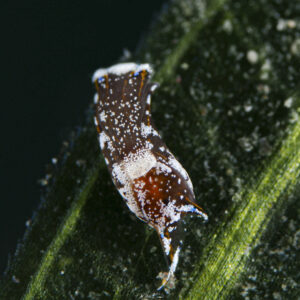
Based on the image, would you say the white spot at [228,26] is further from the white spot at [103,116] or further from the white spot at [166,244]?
the white spot at [166,244]

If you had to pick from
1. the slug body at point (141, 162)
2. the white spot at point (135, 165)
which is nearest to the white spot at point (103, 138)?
the slug body at point (141, 162)

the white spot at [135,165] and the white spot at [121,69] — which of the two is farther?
the white spot at [121,69]

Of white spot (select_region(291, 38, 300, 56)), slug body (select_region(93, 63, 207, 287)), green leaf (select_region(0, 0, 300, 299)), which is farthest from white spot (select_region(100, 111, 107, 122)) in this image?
white spot (select_region(291, 38, 300, 56))

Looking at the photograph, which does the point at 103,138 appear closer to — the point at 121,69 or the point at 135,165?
the point at 135,165

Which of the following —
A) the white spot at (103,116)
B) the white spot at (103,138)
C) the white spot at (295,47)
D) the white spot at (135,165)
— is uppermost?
the white spot at (103,116)

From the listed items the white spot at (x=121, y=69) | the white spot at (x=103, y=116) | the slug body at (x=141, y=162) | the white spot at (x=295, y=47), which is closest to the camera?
the slug body at (x=141, y=162)

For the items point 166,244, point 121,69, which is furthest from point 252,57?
point 166,244

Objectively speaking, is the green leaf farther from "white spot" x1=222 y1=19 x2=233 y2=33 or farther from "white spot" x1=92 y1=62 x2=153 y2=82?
"white spot" x1=92 y1=62 x2=153 y2=82

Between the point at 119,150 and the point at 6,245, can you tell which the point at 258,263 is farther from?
the point at 6,245
